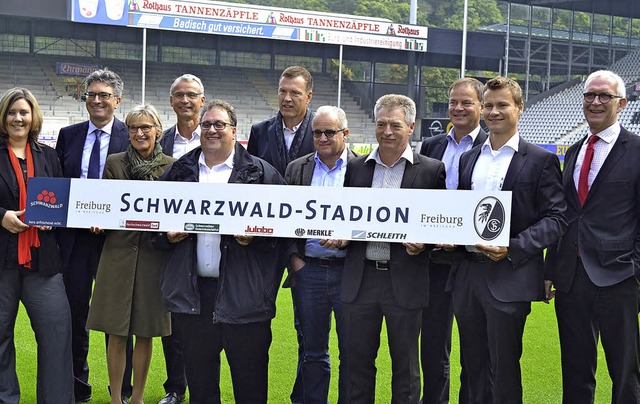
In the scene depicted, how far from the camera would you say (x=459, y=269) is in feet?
14.3

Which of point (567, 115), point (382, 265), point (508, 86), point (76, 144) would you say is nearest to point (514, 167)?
point (508, 86)

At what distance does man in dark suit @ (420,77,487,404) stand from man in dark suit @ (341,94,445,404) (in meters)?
→ 0.33

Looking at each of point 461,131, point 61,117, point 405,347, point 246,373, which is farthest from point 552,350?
point 61,117

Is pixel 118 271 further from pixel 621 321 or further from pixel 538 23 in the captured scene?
pixel 538 23

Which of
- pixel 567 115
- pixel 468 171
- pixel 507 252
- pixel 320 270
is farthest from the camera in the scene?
pixel 567 115

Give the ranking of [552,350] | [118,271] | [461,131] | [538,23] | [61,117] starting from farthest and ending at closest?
[538,23] < [61,117] < [552,350] < [461,131] < [118,271]

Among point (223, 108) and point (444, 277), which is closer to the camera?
point (223, 108)

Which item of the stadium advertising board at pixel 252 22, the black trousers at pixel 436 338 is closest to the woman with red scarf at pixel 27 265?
the black trousers at pixel 436 338

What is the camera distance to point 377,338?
4336mm

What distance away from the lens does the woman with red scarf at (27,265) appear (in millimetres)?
4426

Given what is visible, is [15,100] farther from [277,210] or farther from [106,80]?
[277,210]

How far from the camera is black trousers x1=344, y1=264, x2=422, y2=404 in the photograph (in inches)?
167

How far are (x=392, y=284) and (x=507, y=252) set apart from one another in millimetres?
637

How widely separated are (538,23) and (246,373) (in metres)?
46.5
